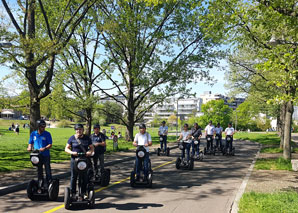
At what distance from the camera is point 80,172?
6.12 meters

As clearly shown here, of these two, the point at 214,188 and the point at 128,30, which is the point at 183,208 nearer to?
the point at 214,188

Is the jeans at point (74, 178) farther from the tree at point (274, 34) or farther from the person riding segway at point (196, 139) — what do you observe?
the person riding segway at point (196, 139)

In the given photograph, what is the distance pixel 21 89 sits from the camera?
2134 cm

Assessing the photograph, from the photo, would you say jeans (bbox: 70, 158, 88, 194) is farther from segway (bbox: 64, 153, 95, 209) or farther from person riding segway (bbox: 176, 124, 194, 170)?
person riding segway (bbox: 176, 124, 194, 170)

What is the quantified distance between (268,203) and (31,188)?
5312 mm

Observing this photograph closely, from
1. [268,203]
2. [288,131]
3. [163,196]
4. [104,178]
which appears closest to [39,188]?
[104,178]

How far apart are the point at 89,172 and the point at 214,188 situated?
3.92m

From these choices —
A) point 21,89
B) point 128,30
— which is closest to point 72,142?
point 128,30

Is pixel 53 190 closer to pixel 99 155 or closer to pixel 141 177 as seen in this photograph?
pixel 99 155

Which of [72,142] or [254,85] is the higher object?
[254,85]

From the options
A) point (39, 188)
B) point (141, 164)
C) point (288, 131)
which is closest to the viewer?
point (39, 188)

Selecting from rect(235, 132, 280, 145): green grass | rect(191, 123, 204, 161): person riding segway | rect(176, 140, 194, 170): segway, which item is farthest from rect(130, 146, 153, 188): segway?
rect(235, 132, 280, 145): green grass

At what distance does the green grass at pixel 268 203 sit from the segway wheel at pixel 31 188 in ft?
15.3

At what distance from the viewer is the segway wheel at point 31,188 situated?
263 inches
